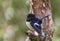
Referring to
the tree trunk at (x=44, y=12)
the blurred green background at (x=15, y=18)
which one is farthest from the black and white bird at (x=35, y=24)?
the blurred green background at (x=15, y=18)

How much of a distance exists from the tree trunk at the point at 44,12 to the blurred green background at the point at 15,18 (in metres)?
1.69

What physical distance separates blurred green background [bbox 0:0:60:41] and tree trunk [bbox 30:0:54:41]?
1.69 meters

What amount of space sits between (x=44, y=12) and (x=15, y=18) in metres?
2.16

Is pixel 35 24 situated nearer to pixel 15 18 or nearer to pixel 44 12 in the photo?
pixel 44 12

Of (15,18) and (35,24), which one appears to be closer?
(35,24)

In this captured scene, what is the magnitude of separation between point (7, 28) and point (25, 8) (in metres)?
0.57

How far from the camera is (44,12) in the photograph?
449 cm

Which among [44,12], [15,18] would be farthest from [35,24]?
[15,18]

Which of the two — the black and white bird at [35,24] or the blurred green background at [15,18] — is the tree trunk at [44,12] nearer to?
the black and white bird at [35,24]

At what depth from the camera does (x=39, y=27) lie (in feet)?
14.4

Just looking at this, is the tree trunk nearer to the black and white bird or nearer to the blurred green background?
the black and white bird

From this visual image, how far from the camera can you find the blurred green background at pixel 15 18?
6288 mm

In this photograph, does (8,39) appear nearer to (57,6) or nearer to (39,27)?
(57,6)

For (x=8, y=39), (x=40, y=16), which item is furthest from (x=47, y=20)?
(x=8, y=39)
